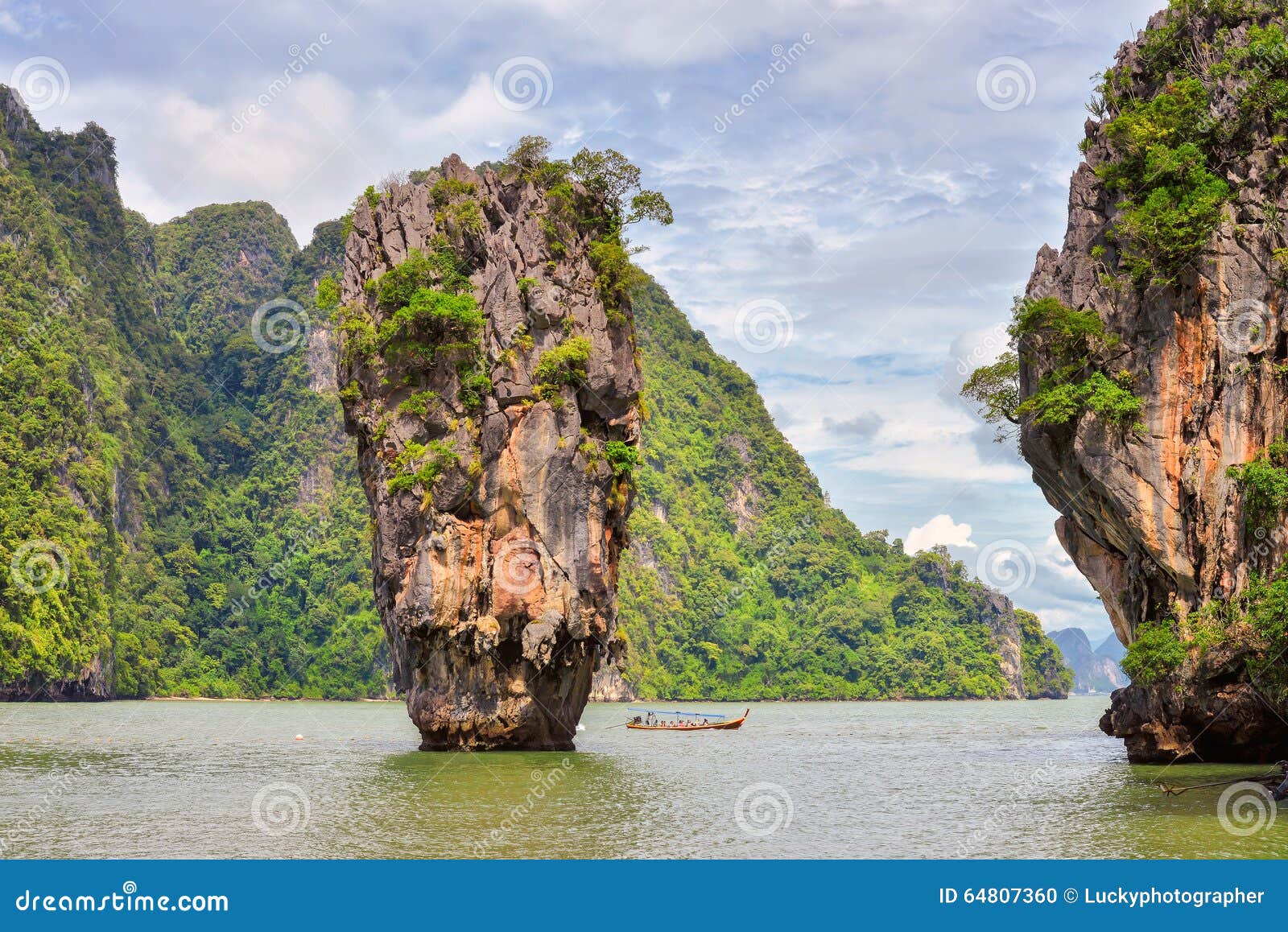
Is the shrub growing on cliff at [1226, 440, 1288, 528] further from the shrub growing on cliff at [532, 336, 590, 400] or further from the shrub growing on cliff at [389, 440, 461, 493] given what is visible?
the shrub growing on cliff at [389, 440, 461, 493]

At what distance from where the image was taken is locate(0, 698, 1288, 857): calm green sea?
56.9ft

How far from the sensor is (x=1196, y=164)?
26469mm

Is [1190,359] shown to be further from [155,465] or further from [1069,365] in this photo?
[155,465]

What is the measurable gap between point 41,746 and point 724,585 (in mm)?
81627

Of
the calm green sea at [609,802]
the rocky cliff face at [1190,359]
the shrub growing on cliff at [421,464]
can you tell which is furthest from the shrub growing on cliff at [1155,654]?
the shrub growing on cliff at [421,464]

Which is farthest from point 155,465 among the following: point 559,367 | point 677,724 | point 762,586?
point 559,367

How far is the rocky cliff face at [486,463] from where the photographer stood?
1222 inches

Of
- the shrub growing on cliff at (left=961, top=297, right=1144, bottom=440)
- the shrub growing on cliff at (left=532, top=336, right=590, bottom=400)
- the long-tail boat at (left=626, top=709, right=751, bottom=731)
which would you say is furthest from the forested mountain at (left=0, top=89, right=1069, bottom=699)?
the shrub growing on cliff at (left=961, top=297, right=1144, bottom=440)

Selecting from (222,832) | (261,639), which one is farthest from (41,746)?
(261,639)

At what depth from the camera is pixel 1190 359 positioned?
26047mm

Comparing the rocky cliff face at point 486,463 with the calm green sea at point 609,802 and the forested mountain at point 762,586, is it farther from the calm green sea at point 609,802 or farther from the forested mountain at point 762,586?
the forested mountain at point 762,586

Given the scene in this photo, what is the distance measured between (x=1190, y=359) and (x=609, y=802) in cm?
1517

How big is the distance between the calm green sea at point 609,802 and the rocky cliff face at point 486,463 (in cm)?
242

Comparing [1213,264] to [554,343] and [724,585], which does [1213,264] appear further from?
[724,585]
